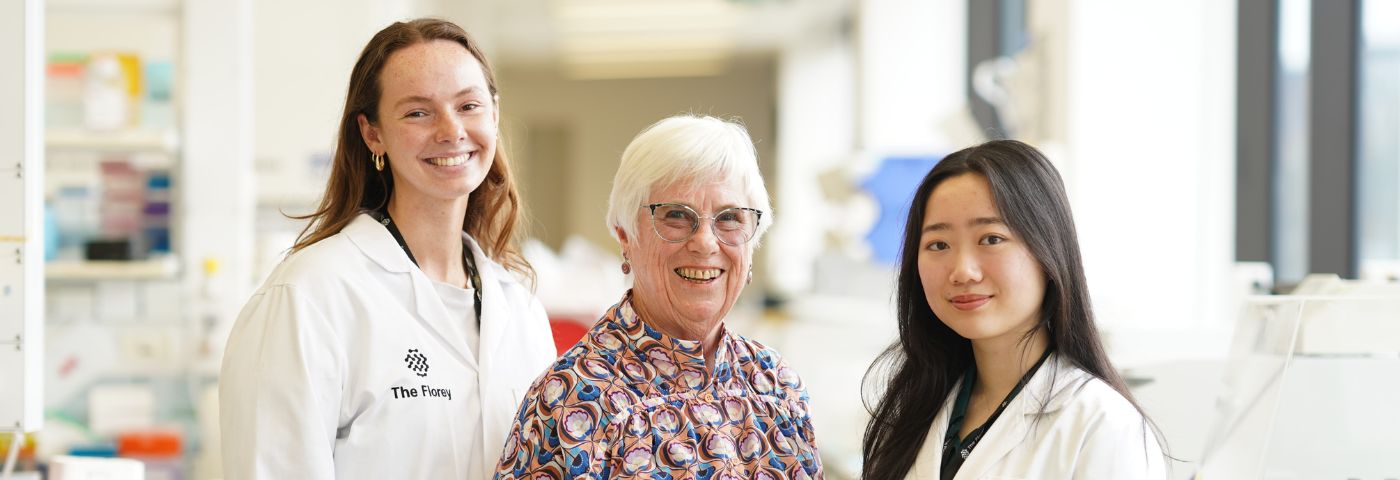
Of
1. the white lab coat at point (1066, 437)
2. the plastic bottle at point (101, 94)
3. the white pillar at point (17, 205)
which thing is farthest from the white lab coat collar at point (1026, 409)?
the plastic bottle at point (101, 94)

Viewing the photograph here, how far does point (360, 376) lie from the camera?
172 cm

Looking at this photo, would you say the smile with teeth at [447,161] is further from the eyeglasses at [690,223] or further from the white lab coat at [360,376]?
the eyeglasses at [690,223]

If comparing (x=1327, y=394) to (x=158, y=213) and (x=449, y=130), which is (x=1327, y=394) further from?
(x=158, y=213)

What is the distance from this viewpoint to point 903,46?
8023 mm

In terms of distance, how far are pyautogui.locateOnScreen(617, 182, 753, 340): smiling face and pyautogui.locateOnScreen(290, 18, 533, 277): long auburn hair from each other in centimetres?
44

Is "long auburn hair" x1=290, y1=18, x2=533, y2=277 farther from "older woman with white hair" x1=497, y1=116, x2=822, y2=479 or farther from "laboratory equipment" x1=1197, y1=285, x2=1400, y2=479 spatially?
"laboratory equipment" x1=1197, y1=285, x2=1400, y2=479

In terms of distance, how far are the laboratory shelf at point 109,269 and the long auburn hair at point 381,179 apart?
274 cm

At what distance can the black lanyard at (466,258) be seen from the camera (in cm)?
185

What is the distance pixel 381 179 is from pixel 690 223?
588mm

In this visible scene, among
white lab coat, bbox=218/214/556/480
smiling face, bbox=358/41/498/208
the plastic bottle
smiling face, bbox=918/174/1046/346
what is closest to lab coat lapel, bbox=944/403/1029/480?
smiling face, bbox=918/174/1046/346

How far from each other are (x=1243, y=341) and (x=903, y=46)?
641cm

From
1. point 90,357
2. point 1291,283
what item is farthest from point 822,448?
A: point 90,357

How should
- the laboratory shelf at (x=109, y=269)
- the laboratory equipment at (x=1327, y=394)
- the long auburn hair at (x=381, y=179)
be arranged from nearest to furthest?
the laboratory equipment at (x=1327, y=394) < the long auburn hair at (x=381, y=179) < the laboratory shelf at (x=109, y=269)

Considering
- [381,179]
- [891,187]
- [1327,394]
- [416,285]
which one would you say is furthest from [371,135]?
[891,187]
